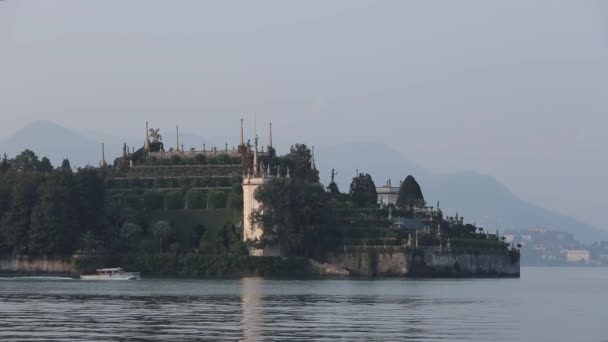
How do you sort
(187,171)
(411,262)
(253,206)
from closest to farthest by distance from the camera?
(411,262), (253,206), (187,171)

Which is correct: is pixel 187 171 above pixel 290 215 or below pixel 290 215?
above

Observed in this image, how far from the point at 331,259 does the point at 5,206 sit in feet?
111

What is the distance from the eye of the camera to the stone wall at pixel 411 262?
16900 centimetres

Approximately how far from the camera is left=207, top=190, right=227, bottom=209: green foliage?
18262cm

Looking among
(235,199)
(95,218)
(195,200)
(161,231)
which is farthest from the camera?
(195,200)

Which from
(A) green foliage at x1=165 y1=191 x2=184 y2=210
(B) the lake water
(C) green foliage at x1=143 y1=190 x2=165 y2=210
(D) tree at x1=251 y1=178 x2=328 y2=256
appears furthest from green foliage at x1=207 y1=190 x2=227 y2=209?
(B) the lake water

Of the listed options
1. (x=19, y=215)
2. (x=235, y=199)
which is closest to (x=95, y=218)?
(x=19, y=215)

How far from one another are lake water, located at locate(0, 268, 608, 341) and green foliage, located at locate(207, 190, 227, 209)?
5402cm

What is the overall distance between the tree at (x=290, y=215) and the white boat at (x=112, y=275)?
14.9 meters

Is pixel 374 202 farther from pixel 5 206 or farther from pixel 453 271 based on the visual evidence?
pixel 5 206

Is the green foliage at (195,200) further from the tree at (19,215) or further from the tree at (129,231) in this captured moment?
the tree at (19,215)

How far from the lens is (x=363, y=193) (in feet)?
610

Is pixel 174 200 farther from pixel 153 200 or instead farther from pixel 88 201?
pixel 88 201

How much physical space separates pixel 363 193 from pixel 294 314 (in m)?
101
